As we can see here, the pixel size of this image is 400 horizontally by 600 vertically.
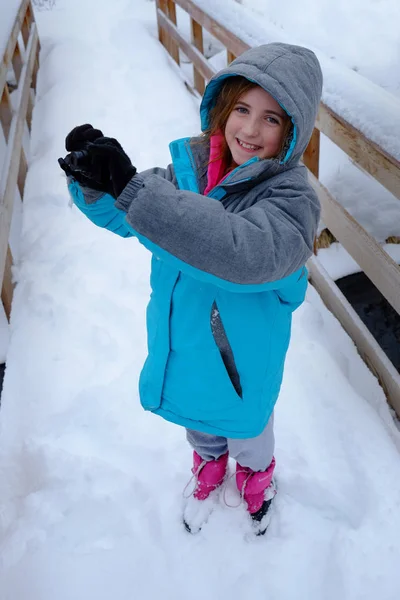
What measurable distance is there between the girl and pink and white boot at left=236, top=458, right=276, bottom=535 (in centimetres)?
12

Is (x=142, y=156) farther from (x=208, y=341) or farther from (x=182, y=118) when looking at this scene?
(x=208, y=341)

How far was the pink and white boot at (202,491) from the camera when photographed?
1850 mm

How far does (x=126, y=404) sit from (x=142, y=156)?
2.29 metres

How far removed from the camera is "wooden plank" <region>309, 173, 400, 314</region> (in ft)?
7.07

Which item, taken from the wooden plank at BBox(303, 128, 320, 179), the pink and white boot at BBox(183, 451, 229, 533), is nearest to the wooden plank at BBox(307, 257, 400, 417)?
the wooden plank at BBox(303, 128, 320, 179)

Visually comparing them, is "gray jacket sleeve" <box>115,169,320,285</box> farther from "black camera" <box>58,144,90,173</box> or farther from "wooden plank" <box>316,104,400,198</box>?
"wooden plank" <box>316,104,400,198</box>

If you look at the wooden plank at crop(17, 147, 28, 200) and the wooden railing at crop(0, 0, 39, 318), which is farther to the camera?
the wooden plank at crop(17, 147, 28, 200)

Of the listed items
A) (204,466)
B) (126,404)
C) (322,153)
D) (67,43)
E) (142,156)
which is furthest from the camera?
(67,43)

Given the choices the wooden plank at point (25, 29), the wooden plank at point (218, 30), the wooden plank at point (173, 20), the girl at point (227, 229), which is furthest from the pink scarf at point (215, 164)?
the wooden plank at point (25, 29)

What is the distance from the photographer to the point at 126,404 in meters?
2.27

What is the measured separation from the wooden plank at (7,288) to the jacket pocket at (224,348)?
1.75 metres

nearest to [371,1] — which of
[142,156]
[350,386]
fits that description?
[142,156]

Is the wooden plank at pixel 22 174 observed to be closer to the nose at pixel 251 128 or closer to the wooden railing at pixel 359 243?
the wooden railing at pixel 359 243

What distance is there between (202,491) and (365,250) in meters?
1.22
